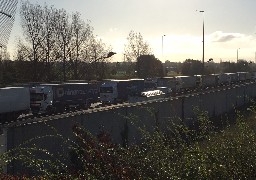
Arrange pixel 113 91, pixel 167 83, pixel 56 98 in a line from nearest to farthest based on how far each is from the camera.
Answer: pixel 56 98
pixel 113 91
pixel 167 83

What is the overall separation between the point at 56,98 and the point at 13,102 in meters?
6.09

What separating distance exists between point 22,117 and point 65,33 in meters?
47.5

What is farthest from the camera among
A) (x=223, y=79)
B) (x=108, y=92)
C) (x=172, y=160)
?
(x=223, y=79)

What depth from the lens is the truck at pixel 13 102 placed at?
109 feet

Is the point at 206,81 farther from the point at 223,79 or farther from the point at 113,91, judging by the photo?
the point at 113,91

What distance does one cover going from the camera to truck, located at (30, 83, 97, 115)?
127ft

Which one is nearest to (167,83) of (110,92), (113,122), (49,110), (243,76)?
(110,92)

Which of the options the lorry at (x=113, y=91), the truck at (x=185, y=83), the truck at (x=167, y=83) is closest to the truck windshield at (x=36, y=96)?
the lorry at (x=113, y=91)

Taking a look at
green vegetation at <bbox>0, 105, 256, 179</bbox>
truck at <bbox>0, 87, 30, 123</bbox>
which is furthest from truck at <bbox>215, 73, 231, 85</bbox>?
green vegetation at <bbox>0, 105, 256, 179</bbox>

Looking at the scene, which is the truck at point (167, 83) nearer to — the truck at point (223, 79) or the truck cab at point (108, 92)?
the truck cab at point (108, 92)

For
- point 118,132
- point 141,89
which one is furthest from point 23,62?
point 118,132

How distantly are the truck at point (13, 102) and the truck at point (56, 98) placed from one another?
219 cm

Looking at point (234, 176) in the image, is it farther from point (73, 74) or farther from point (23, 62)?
point (73, 74)

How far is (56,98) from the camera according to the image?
130 feet
